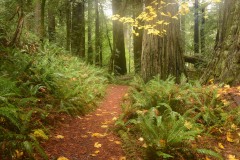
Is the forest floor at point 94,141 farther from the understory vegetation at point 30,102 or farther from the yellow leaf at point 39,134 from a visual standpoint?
the understory vegetation at point 30,102

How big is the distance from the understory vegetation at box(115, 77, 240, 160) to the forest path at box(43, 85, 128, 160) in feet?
0.81

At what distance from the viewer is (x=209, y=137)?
14.3ft

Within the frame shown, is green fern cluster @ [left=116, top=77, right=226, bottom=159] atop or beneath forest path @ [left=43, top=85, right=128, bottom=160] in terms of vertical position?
atop

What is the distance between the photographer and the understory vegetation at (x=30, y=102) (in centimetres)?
316

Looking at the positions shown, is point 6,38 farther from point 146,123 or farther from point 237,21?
point 237,21

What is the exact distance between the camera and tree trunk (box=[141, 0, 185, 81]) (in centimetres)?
800

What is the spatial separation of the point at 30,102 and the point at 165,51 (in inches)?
190

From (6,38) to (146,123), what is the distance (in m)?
6.42

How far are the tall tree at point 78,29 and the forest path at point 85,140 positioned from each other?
8954 millimetres

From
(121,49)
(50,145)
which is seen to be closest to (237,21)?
(50,145)

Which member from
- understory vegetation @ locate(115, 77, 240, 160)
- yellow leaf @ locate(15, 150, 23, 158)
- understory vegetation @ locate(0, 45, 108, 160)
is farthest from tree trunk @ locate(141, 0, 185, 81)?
yellow leaf @ locate(15, 150, 23, 158)

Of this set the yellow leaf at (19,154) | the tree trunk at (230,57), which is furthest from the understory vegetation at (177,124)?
the yellow leaf at (19,154)

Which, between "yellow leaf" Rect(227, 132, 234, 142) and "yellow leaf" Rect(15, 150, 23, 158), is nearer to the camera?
"yellow leaf" Rect(15, 150, 23, 158)

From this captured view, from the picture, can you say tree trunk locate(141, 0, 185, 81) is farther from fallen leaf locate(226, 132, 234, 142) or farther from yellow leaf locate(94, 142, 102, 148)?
yellow leaf locate(94, 142, 102, 148)
